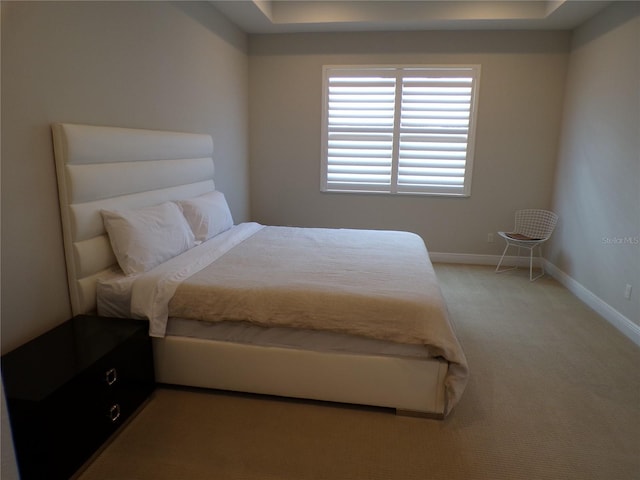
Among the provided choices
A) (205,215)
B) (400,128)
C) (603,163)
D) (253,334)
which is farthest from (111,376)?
(603,163)

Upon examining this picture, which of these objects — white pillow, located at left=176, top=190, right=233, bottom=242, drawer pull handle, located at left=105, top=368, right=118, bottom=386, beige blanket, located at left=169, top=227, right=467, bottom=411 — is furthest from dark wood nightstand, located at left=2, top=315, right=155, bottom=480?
white pillow, located at left=176, top=190, right=233, bottom=242

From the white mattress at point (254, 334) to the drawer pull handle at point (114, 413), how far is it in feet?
1.46

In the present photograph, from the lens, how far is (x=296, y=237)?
139 inches

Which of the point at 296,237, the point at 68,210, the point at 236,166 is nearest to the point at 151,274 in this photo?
the point at 68,210

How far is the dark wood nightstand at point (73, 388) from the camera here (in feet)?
5.04

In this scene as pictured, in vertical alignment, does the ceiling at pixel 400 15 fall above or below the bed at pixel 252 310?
above

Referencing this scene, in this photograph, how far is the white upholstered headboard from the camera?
2176mm

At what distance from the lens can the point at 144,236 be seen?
253 centimetres

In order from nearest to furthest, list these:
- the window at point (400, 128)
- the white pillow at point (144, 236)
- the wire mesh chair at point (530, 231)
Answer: the white pillow at point (144, 236), the wire mesh chair at point (530, 231), the window at point (400, 128)

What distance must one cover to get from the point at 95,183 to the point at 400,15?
136 inches

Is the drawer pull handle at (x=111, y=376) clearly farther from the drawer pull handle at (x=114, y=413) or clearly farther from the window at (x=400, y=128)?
the window at (x=400, y=128)

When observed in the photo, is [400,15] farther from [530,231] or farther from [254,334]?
[254,334]

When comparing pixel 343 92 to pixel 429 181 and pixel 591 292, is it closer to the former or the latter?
pixel 429 181

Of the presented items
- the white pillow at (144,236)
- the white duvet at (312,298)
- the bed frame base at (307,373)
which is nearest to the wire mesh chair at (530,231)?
the white duvet at (312,298)
